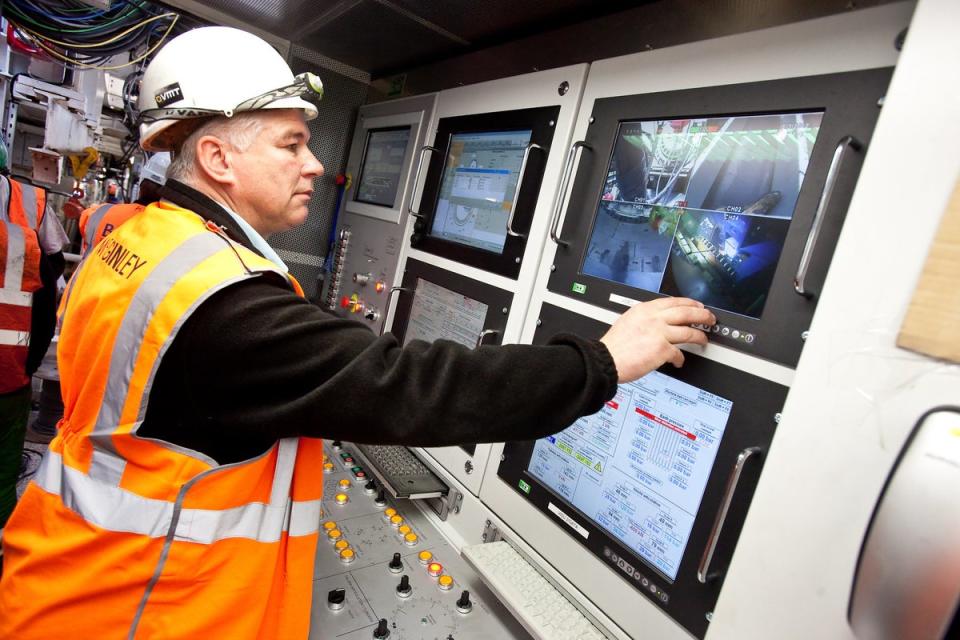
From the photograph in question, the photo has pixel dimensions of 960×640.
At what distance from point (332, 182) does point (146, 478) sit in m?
2.13

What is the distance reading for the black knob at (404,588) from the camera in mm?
1296

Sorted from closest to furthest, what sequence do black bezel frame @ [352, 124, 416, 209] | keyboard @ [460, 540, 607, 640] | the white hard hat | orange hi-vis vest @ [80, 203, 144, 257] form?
the white hard hat, keyboard @ [460, 540, 607, 640], black bezel frame @ [352, 124, 416, 209], orange hi-vis vest @ [80, 203, 144, 257]

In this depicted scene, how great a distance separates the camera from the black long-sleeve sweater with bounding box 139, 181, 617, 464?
80 cm

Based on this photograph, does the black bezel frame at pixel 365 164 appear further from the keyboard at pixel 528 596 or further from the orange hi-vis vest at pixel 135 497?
the keyboard at pixel 528 596

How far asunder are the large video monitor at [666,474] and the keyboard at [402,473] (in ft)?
1.32

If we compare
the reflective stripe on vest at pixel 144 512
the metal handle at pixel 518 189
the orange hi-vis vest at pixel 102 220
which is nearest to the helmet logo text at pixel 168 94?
the reflective stripe on vest at pixel 144 512

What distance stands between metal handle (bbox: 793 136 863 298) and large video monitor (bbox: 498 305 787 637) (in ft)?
0.65

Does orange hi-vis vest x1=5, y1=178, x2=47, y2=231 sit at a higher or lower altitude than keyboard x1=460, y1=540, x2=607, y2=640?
higher

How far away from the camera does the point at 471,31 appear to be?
1.89m

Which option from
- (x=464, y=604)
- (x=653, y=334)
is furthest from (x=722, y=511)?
(x=464, y=604)

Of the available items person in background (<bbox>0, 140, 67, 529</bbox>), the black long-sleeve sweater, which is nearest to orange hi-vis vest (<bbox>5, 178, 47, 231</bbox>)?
person in background (<bbox>0, 140, 67, 529</bbox>)

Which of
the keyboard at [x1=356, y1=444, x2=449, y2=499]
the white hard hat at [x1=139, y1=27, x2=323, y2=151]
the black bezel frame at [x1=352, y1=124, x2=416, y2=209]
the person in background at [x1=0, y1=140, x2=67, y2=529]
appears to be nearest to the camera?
the white hard hat at [x1=139, y1=27, x2=323, y2=151]

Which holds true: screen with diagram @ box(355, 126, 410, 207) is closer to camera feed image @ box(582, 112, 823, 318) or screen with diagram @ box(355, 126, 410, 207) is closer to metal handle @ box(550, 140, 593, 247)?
metal handle @ box(550, 140, 593, 247)

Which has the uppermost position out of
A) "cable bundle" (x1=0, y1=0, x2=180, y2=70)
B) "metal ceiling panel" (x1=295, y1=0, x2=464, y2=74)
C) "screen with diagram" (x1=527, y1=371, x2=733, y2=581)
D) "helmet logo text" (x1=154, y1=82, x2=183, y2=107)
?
"metal ceiling panel" (x1=295, y1=0, x2=464, y2=74)
